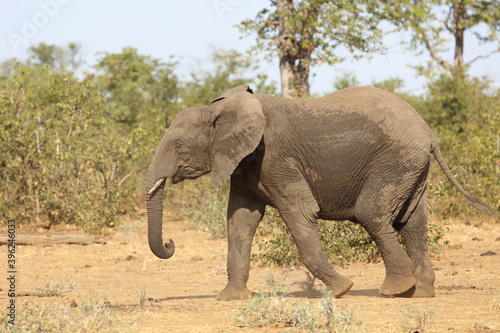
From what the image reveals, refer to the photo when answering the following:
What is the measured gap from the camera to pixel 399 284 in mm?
7223

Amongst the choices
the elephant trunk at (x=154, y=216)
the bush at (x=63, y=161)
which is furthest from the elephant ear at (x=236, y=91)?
the bush at (x=63, y=161)

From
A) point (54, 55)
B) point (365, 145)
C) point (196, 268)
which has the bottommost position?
point (196, 268)

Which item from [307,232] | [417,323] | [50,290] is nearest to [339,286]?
[307,232]

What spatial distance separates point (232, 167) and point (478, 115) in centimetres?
1345

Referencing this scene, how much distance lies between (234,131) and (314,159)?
85cm

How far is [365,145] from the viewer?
714 centimetres

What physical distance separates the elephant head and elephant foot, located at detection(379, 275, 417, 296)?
1.97 m

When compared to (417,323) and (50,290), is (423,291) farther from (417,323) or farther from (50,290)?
(50,290)

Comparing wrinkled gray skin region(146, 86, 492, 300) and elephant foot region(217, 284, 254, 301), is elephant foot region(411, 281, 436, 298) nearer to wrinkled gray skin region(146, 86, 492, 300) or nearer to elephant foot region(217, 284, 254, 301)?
wrinkled gray skin region(146, 86, 492, 300)

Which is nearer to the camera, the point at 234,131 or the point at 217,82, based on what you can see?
the point at 234,131

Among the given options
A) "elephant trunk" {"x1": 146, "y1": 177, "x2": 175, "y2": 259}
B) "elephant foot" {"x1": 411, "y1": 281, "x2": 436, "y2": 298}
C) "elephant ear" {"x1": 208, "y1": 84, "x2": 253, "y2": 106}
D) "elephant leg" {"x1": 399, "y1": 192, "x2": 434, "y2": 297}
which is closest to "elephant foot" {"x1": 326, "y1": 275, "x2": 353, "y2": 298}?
"elephant foot" {"x1": 411, "y1": 281, "x2": 436, "y2": 298}

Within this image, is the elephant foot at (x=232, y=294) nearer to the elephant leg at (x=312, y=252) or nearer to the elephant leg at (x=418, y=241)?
the elephant leg at (x=312, y=252)

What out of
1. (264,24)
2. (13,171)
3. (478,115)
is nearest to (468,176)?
(478,115)

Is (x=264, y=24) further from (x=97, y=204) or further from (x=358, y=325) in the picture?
(x=358, y=325)
